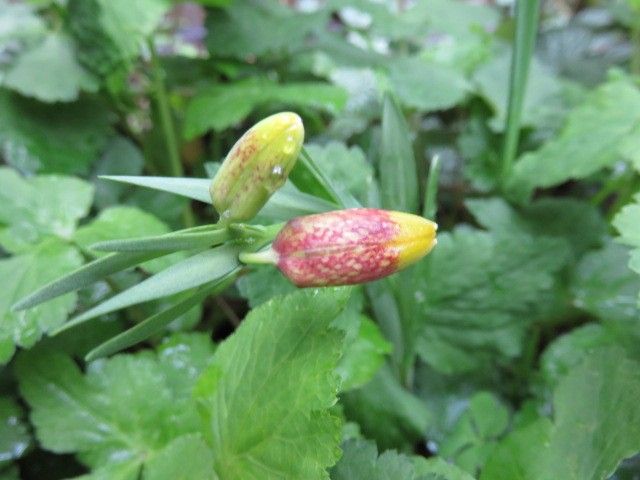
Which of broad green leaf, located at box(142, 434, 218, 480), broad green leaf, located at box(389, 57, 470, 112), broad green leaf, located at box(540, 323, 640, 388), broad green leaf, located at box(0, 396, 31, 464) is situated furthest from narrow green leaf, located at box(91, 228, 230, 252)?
broad green leaf, located at box(389, 57, 470, 112)

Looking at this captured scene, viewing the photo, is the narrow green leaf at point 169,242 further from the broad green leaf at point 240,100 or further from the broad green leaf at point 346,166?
the broad green leaf at point 240,100

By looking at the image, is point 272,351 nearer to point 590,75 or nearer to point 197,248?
point 197,248

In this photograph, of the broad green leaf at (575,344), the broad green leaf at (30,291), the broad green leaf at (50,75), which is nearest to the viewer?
the broad green leaf at (30,291)

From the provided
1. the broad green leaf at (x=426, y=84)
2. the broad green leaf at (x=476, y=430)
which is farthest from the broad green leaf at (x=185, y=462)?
the broad green leaf at (x=426, y=84)

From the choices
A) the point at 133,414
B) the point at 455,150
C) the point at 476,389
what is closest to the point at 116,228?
the point at 133,414

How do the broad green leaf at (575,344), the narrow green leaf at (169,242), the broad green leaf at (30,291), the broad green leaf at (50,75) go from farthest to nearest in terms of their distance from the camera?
the broad green leaf at (50,75), the broad green leaf at (575,344), the broad green leaf at (30,291), the narrow green leaf at (169,242)

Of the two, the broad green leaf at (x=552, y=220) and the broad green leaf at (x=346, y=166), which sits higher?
the broad green leaf at (x=346, y=166)
